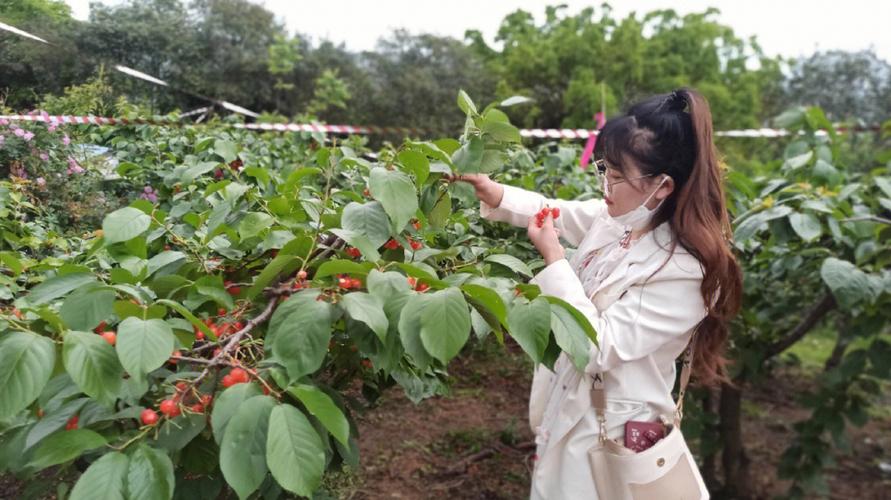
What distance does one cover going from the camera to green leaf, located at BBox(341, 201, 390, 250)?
111cm

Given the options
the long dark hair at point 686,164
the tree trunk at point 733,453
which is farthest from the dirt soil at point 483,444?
the long dark hair at point 686,164

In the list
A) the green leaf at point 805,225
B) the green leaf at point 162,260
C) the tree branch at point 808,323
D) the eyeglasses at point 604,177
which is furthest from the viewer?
the tree branch at point 808,323

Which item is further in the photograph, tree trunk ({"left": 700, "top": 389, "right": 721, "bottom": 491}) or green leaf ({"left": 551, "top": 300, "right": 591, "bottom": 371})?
tree trunk ({"left": 700, "top": 389, "right": 721, "bottom": 491})

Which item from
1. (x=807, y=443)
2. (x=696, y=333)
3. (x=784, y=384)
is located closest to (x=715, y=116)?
(x=784, y=384)

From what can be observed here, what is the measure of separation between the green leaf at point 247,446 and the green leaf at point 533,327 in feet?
1.09

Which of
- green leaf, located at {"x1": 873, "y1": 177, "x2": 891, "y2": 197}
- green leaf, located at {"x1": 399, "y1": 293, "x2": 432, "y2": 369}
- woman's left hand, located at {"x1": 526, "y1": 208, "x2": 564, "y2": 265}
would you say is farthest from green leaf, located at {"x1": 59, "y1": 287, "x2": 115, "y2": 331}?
green leaf, located at {"x1": 873, "y1": 177, "x2": 891, "y2": 197}

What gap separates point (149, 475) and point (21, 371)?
0.18 metres

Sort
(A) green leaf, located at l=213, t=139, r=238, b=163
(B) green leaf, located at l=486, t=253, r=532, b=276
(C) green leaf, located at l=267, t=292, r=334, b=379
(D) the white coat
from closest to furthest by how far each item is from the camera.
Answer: (C) green leaf, located at l=267, t=292, r=334, b=379 → (B) green leaf, located at l=486, t=253, r=532, b=276 → (D) the white coat → (A) green leaf, located at l=213, t=139, r=238, b=163

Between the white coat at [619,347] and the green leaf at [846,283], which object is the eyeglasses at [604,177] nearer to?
the white coat at [619,347]

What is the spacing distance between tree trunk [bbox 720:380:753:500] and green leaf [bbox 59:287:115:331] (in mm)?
2877

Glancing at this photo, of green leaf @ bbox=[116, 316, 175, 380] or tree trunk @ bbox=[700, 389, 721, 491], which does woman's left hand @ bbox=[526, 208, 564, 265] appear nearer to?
green leaf @ bbox=[116, 316, 175, 380]

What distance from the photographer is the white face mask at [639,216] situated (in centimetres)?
153

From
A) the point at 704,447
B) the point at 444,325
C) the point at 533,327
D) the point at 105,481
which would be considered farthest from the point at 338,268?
the point at 704,447

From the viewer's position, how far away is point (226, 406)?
85 centimetres
